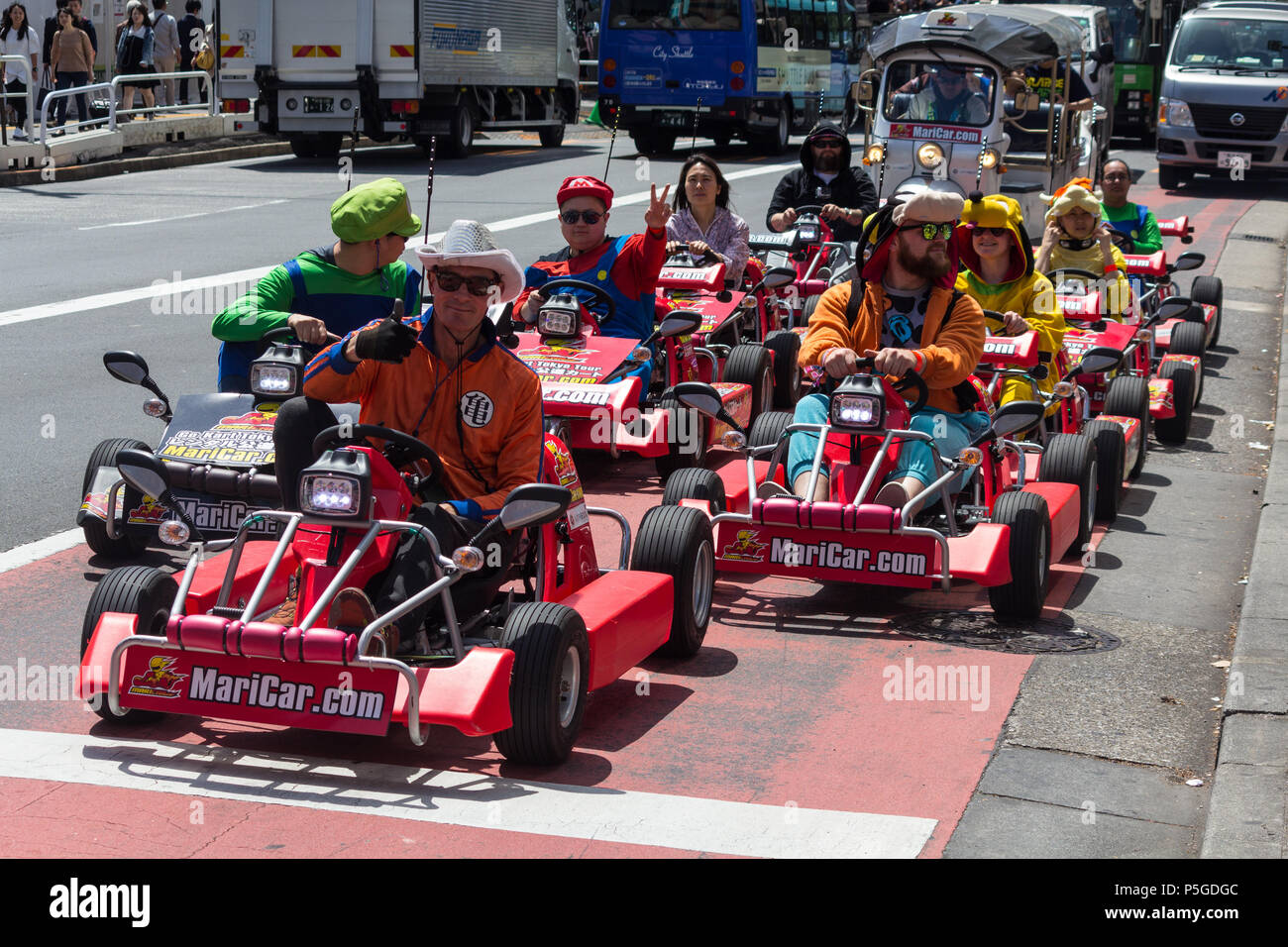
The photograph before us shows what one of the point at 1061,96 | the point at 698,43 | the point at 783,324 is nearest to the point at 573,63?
the point at 698,43

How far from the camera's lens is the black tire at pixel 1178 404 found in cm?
1137

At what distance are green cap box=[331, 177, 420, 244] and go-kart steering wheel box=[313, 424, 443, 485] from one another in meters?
1.98

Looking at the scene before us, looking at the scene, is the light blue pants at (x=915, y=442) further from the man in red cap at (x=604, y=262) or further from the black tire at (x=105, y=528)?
the black tire at (x=105, y=528)

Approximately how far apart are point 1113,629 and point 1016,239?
2.64 metres

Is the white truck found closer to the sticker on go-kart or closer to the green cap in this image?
the green cap

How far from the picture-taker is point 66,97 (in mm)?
26469

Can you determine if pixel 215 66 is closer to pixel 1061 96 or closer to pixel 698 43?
pixel 698 43

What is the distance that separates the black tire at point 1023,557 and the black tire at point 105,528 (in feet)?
11.7

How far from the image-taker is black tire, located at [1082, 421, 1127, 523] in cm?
899

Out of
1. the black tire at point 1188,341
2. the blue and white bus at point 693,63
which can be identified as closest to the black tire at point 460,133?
the blue and white bus at point 693,63

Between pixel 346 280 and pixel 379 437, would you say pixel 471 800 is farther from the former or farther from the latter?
pixel 346 280

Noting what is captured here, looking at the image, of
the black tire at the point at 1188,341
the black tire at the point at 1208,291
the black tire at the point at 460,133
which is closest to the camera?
the black tire at the point at 1188,341

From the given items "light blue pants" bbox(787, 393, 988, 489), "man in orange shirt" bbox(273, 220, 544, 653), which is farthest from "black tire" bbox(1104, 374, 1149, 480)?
"man in orange shirt" bbox(273, 220, 544, 653)
